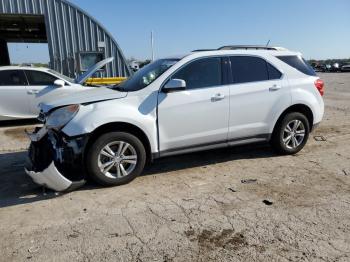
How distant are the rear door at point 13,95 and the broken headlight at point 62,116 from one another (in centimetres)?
557

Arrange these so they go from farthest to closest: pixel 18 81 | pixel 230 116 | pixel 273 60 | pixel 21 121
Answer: pixel 21 121, pixel 18 81, pixel 273 60, pixel 230 116

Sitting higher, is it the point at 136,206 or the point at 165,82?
the point at 165,82

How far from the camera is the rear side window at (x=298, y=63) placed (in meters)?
5.95

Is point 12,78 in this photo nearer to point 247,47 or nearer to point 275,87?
point 247,47

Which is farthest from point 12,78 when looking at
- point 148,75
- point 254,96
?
point 254,96

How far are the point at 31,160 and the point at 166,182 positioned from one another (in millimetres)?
1866

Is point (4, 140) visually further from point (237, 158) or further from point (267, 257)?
point (267, 257)

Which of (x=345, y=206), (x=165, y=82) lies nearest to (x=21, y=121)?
(x=165, y=82)

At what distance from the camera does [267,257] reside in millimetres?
3074

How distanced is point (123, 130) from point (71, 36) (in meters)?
12.4

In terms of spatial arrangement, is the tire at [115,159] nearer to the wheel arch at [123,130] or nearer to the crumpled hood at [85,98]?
the wheel arch at [123,130]

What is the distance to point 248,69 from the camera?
5602mm

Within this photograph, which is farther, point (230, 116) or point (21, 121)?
point (21, 121)

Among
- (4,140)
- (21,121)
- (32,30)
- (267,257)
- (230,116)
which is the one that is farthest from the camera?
(32,30)
